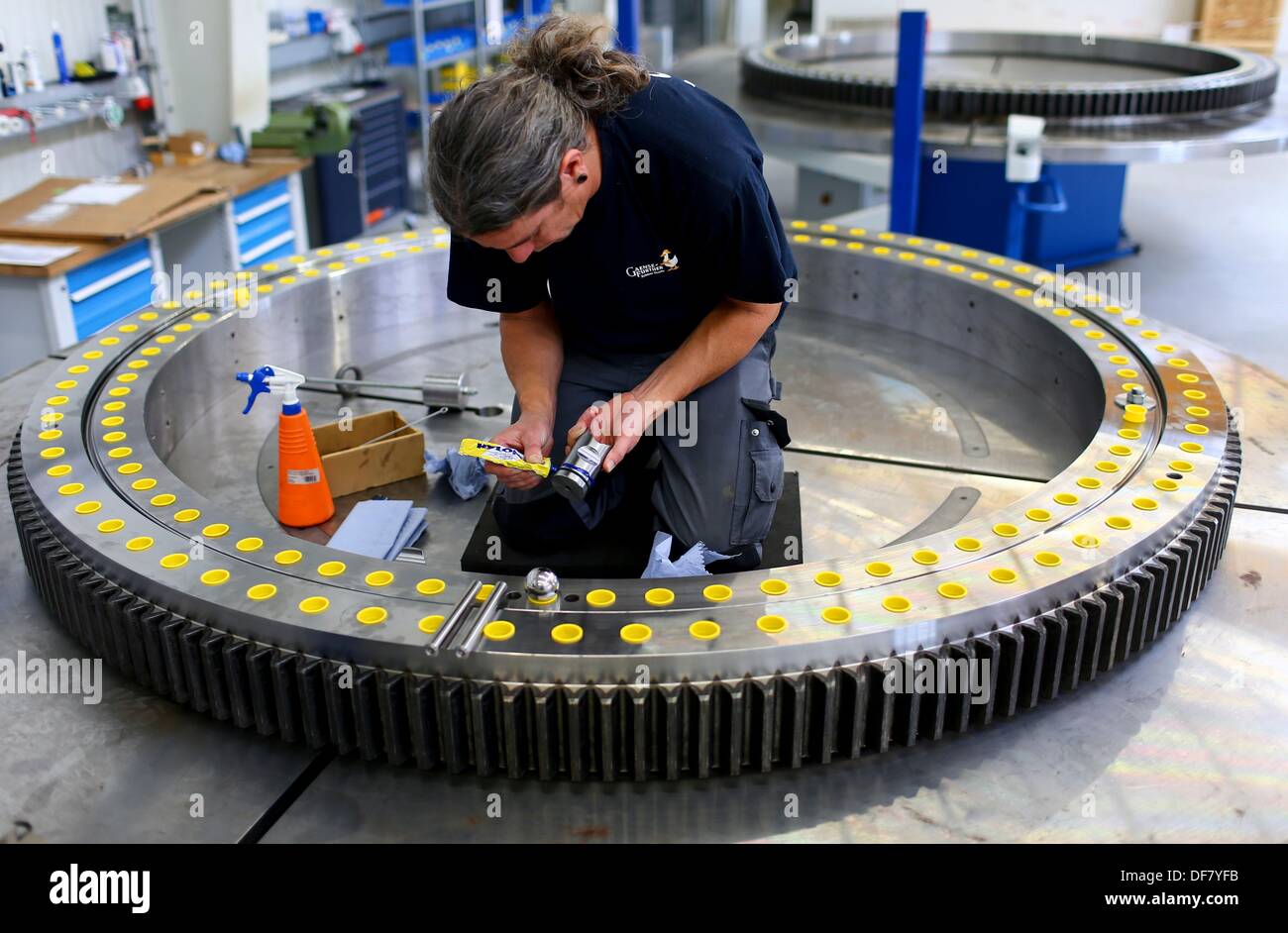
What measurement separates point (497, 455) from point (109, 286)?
7.79 ft

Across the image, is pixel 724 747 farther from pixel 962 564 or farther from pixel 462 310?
pixel 462 310

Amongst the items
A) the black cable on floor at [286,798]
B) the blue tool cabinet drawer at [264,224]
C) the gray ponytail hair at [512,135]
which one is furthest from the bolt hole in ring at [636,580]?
the blue tool cabinet drawer at [264,224]

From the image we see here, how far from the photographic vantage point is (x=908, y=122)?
335cm

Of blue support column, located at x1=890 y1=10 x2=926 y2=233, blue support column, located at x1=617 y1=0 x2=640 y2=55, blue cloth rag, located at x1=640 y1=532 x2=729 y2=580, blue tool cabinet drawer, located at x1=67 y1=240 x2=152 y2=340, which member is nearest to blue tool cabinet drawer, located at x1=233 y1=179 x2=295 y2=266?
blue tool cabinet drawer, located at x1=67 y1=240 x2=152 y2=340

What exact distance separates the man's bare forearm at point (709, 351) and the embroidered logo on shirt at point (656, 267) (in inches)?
4.0

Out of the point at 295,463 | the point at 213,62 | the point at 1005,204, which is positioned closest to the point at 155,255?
the point at 213,62

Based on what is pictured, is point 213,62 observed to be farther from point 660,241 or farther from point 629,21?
point 660,241

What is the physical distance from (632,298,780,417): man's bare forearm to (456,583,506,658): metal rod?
47 centimetres

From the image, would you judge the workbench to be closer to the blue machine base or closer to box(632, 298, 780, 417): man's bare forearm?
box(632, 298, 780, 417): man's bare forearm

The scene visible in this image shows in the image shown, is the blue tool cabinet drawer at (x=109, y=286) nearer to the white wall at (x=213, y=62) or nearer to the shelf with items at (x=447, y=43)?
the white wall at (x=213, y=62)

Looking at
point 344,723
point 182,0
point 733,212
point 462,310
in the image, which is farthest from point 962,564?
point 182,0

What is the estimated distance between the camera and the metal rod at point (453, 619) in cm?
129

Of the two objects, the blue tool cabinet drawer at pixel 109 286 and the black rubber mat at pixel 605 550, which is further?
the blue tool cabinet drawer at pixel 109 286
